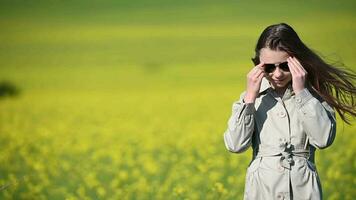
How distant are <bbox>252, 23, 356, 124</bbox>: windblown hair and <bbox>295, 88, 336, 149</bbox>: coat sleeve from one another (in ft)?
0.48

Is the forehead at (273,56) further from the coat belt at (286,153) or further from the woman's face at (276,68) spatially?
the coat belt at (286,153)

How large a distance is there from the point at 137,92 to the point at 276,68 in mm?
11200

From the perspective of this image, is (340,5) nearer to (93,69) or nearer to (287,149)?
(93,69)

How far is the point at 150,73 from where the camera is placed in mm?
17016

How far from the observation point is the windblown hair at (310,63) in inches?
166

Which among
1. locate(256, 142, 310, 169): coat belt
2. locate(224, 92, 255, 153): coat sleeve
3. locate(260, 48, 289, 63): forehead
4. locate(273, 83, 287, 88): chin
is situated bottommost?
locate(256, 142, 310, 169): coat belt

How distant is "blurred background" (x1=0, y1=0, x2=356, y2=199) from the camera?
7.93 m

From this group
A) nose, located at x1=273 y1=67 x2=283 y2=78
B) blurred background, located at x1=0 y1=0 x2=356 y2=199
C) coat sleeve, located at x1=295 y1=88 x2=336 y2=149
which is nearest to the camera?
coat sleeve, located at x1=295 y1=88 x2=336 y2=149

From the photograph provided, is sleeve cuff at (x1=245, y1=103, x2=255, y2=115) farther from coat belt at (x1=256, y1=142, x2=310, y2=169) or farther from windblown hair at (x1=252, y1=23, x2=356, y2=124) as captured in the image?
windblown hair at (x1=252, y1=23, x2=356, y2=124)

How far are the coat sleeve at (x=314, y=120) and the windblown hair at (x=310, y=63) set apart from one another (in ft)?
0.48

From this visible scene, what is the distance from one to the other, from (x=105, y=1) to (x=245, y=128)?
1581cm

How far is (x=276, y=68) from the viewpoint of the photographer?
4.18 metres

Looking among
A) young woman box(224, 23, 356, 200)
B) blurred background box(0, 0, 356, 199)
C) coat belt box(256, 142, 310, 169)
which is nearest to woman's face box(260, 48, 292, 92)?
young woman box(224, 23, 356, 200)

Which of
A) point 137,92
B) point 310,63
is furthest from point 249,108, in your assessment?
point 137,92
